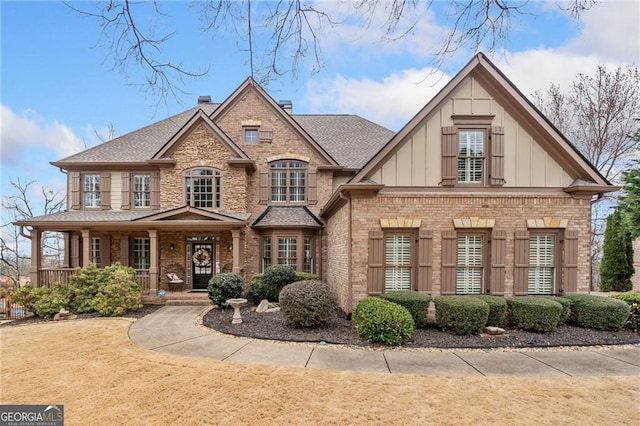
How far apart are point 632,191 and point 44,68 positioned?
20.4 meters

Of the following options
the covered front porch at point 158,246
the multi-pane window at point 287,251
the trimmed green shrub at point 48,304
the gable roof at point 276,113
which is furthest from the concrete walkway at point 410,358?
the gable roof at point 276,113

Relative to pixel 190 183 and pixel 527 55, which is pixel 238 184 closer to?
pixel 190 183

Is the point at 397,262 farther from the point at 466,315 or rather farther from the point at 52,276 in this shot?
the point at 52,276

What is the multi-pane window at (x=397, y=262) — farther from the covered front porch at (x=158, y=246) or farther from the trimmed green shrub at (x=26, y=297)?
the trimmed green shrub at (x=26, y=297)

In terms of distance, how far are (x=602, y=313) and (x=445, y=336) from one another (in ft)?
14.6

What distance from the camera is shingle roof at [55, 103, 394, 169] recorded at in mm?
15266

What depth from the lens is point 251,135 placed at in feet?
51.3

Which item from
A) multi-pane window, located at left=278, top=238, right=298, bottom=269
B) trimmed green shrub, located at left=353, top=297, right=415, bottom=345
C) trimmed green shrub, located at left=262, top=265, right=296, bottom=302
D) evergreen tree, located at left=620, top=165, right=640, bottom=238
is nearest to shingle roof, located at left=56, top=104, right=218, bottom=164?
multi-pane window, located at left=278, top=238, right=298, bottom=269

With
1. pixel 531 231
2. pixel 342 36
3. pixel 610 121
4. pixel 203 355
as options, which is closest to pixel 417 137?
pixel 531 231

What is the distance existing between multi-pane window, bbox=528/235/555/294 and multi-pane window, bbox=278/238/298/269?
9.04m

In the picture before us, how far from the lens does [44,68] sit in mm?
4617

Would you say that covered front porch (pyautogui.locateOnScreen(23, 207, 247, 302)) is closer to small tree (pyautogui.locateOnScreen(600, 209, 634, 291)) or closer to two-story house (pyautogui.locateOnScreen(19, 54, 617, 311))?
two-story house (pyautogui.locateOnScreen(19, 54, 617, 311))

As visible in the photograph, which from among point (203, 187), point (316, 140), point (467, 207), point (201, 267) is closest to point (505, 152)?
point (467, 207)

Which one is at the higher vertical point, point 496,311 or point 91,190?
point 91,190
